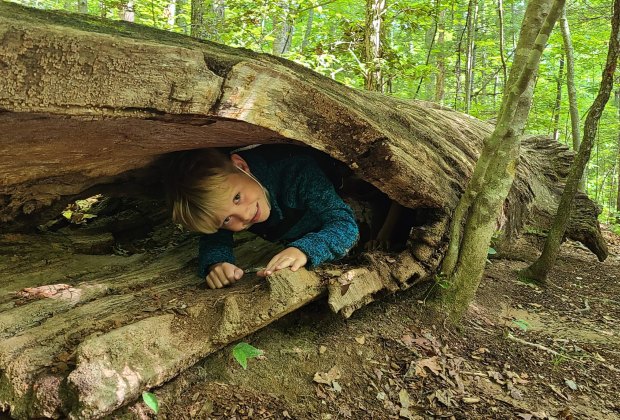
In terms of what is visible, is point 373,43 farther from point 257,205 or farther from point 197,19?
point 257,205

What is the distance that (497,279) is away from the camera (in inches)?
154

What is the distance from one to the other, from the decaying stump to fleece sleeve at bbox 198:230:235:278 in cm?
13

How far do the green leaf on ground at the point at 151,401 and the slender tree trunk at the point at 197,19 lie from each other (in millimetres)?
7320

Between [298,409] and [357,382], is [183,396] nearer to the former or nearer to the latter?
[298,409]

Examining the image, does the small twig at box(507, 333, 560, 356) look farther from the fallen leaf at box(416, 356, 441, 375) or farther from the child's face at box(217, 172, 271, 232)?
the child's face at box(217, 172, 271, 232)

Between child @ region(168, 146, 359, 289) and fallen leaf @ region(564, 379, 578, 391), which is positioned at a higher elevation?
child @ region(168, 146, 359, 289)

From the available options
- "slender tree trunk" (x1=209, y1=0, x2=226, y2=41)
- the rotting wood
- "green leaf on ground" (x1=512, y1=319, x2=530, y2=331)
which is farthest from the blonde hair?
"slender tree trunk" (x1=209, y1=0, x2=226, y2=41)

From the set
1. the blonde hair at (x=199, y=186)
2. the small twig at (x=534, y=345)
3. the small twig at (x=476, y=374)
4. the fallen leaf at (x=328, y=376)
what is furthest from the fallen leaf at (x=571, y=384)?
the blonde hair at (x=199, y=186)

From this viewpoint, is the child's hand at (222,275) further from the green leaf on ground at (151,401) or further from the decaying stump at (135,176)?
the green leaf on ground at (151,401)

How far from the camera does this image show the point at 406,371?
2.21 meters

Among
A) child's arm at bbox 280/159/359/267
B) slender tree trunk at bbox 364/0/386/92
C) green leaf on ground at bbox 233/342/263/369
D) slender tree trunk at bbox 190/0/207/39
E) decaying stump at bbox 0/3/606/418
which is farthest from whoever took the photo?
slender tree trunk at bbox 190/0/207/39

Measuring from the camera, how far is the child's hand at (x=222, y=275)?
2500mm

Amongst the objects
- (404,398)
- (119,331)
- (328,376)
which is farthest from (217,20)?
(404,398)

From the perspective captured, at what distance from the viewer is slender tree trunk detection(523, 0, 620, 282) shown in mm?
3354
